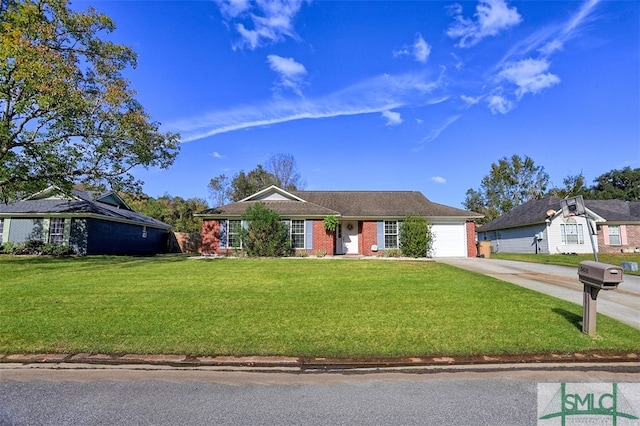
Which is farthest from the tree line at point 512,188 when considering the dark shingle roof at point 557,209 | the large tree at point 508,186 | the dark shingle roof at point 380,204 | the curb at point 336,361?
the curb at point 336,361

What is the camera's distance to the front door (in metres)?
22.1

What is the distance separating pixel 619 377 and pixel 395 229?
1697 cm

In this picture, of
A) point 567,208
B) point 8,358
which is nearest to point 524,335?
point 567,208

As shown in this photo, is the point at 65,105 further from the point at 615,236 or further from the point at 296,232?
the point at 615,236

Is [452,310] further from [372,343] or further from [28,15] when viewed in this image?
[28,15]

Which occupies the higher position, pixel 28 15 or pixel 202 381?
pixel 28 15

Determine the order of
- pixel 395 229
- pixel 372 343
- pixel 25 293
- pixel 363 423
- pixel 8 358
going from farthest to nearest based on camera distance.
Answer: pixel 395 229, pixel 25 293, pixel 372 343, pixel 8 358, pixel 363 423

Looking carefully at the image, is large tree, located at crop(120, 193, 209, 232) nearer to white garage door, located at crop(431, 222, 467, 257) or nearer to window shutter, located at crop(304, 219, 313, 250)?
window shutter, located at crop(304, 219, 313, 250)

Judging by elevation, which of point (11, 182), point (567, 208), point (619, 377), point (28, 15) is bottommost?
point (619, 377)

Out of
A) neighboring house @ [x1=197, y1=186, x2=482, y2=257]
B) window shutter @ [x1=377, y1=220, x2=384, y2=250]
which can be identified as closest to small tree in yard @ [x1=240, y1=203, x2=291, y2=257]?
neighboring house @ [x1=197, y1=186, x2=482, y2=257]

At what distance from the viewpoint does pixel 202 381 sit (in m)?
3.79

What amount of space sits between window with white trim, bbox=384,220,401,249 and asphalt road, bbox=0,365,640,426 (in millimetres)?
16545

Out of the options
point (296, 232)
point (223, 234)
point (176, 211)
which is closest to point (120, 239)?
point (223, 234)

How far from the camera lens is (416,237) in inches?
734
